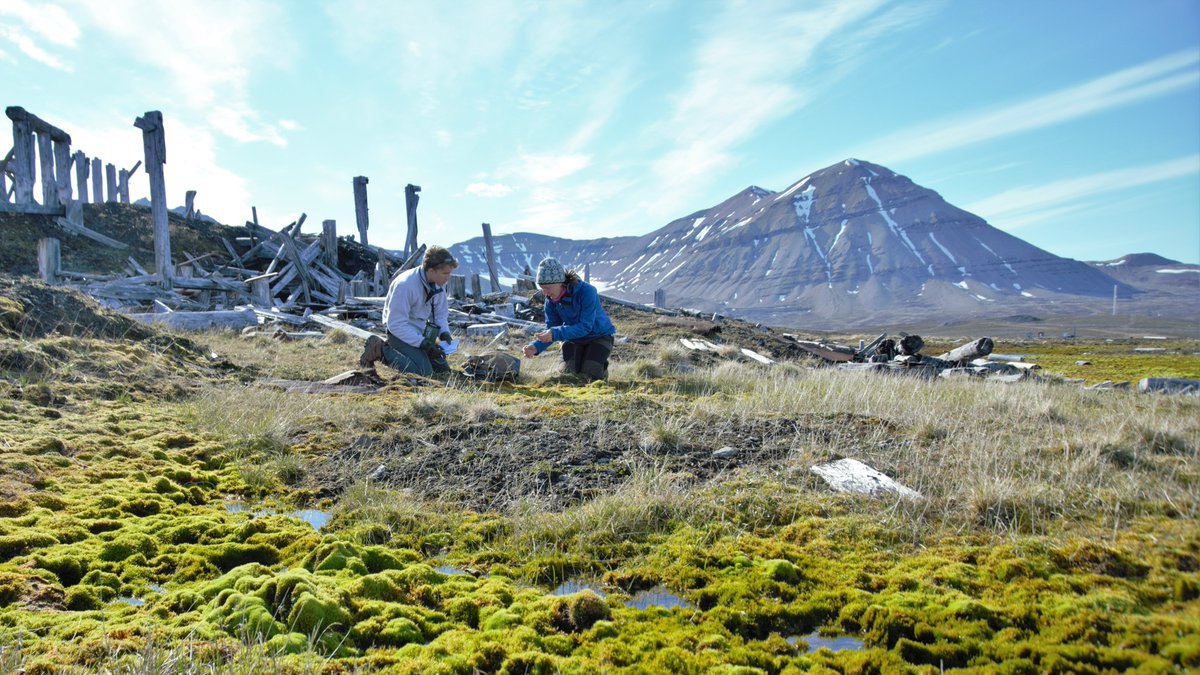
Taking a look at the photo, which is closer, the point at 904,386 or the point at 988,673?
the point at 988,673

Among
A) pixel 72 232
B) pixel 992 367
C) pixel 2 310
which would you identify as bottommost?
pixel 992 367

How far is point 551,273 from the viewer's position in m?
8.11

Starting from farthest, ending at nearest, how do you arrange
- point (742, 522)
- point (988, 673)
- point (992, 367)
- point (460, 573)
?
point (992, 367)
point (742, 522)
point (460, 573)
point (988, 673)

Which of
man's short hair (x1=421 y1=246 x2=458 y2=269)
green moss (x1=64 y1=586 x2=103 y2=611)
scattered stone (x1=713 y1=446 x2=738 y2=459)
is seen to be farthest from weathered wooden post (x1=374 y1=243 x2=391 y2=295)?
green moss (x1=64 y1=586 x2=103 y2=611)

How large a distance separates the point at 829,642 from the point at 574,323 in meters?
6.48

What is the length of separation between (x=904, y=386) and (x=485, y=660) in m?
6.84

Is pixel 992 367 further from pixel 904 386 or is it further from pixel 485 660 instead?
pixel 485 660

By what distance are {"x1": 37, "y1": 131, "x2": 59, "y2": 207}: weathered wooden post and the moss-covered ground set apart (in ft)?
55.9

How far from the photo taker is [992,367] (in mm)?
12281

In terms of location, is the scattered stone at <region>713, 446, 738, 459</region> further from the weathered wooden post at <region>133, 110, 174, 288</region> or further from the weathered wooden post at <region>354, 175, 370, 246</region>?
the weathered wooden post at <region>354, 175, 370, 246</region>

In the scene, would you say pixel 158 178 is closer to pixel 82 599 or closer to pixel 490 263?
pixel 490 263

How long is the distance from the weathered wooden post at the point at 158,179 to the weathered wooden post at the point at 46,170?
7089mm

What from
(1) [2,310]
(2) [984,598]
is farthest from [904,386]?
(1) [2,310]

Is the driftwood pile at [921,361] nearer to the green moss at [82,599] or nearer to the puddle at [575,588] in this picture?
the puddle at [575,588]
